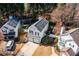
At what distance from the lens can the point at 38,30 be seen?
7.06 ft

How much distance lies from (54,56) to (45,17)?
0.33 meters

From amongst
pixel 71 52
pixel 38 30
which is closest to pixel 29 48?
pixel 38 30

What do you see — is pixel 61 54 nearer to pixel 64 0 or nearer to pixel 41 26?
pixel 41 26

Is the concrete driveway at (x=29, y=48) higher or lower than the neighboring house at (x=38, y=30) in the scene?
lower

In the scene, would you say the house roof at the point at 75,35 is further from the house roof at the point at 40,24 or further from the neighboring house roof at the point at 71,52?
the house roof at the point at 40,24

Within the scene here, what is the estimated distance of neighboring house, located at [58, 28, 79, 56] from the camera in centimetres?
215

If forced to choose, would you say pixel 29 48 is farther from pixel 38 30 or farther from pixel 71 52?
pixel 71 52

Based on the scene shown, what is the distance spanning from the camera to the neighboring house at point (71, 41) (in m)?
2.15

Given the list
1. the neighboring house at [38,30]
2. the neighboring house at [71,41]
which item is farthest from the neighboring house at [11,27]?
the neighboring house at [71,41]

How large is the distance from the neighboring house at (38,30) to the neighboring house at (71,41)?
6.0 inches

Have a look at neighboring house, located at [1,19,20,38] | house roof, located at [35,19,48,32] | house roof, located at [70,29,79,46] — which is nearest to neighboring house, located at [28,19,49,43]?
house roof, located at [35,19,48,32]

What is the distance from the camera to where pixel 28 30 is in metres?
2.17

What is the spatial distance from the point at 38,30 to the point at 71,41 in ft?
0.90

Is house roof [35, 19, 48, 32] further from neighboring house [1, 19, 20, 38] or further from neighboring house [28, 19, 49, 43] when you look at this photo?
neighboring house [1, 19, 20, 38]
